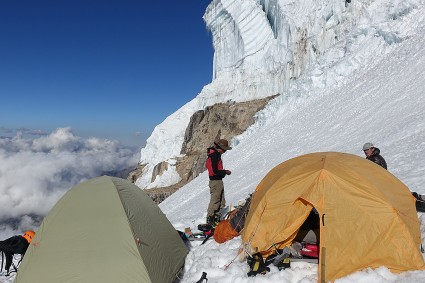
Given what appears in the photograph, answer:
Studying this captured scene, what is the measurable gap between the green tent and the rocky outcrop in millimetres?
33395

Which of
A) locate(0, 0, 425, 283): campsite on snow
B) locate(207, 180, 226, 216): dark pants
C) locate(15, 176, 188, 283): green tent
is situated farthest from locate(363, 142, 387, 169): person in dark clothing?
locate(15, 176, 188, 283): green tent

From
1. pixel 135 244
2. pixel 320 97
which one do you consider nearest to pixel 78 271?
pixel 135 244

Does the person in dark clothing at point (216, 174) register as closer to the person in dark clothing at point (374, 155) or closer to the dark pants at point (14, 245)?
the person in dark clothing at point (374, 155)

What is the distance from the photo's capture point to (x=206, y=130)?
4816cm

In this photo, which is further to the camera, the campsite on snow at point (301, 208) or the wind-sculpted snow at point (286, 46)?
the wind-sculpted snow at point (286, 46)

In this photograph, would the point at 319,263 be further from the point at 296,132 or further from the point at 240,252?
the point at 296,132

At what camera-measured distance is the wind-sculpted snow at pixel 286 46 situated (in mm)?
23234

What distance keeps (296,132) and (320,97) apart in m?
5.51

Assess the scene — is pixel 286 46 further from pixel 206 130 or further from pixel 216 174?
pixel 216 174

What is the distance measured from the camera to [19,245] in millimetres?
6742

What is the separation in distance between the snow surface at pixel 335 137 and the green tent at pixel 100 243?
80 centimetres

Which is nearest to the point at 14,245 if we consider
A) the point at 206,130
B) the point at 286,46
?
the point at 286,46

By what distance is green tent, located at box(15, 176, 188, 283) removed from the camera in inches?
193

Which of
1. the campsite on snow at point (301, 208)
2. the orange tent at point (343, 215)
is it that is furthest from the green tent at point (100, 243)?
the orange tent at point (343, 215)
